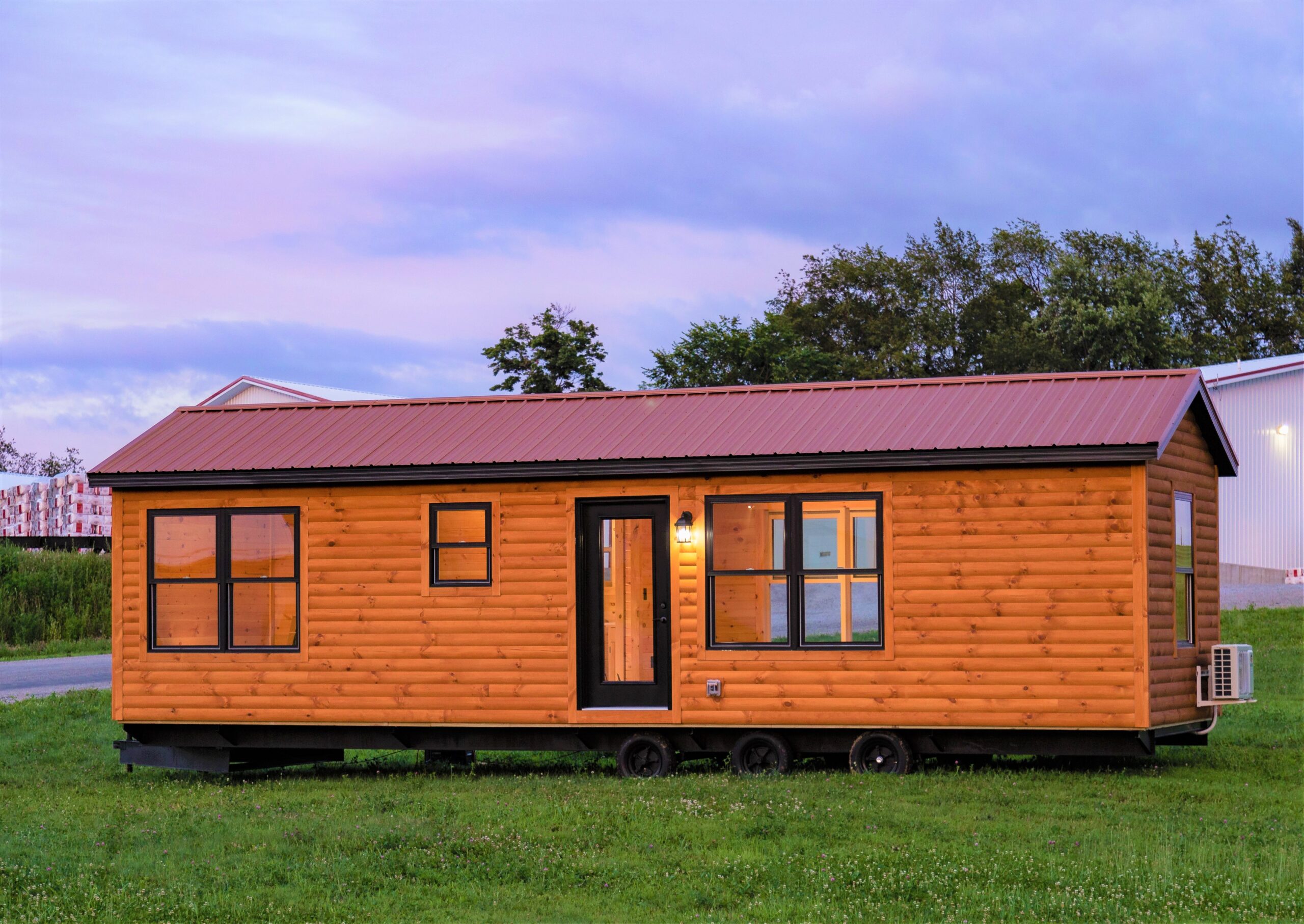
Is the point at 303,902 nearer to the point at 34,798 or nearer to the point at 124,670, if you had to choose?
the point at 34,798

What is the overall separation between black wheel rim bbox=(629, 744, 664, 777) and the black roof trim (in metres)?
2.48

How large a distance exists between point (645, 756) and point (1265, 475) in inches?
1128

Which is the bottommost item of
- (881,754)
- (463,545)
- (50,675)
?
(50,675)

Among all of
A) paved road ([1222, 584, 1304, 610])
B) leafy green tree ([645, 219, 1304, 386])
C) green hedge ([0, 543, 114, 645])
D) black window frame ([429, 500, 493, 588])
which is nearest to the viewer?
black window frame ([429, 500, 493, 588])

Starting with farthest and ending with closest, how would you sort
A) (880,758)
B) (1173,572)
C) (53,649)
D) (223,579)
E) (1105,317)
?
(1105,317), (53,649), (223,579), (1173,572), (880,758)

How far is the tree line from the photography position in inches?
1918

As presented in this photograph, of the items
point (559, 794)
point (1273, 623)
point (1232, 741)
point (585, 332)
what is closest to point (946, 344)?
point (585, 332)

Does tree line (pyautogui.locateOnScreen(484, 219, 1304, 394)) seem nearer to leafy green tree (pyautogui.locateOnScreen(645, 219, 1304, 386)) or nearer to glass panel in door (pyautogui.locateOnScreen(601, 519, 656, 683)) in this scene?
leafy green tree (pyautogui.locateOnScreen(645, 219, 1304, 386))

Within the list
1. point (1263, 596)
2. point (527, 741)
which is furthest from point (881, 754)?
point (1263, 596)

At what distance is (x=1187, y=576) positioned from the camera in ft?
46.3

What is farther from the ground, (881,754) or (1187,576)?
(1187,576)

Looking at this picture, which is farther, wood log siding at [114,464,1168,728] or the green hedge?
the green hedge

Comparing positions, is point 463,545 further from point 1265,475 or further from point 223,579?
point 1265,475

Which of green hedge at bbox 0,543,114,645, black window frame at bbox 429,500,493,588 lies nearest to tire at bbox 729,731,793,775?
black window frame at bbox 429,500,493,588
